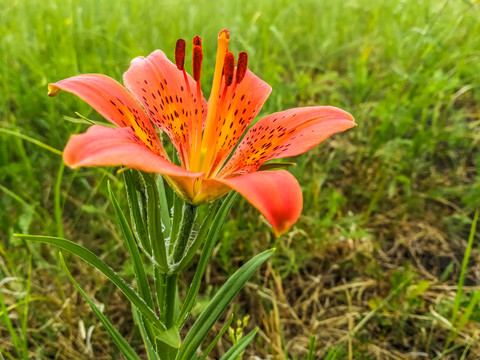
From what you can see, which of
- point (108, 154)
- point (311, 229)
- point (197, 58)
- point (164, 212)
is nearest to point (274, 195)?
point (108, 154)

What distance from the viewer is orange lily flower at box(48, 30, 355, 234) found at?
21.5 inches

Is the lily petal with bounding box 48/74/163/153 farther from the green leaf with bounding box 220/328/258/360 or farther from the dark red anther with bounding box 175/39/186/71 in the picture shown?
the green leaf with bounding box 220/328/258/360

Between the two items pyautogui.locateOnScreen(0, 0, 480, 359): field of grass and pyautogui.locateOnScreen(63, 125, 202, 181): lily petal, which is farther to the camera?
pyautogui.locateOnScreen(0, 0, 480, 359): field of grass

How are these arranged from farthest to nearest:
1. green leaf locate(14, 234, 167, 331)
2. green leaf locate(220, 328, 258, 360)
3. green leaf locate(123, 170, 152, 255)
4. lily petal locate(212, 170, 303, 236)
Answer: green leaf locate(220, 328, 258, 360) < green leaf locate(123, 170, 152, 255) < green leaf locate(14, 234, 167, 331) < lily petal locate(212, 170, 303, 236)

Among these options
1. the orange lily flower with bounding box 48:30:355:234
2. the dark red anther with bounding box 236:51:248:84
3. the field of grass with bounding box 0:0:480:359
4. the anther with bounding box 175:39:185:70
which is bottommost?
the field of grass with bounding box 0:0:480:359

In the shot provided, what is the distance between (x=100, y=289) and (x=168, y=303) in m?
0.59

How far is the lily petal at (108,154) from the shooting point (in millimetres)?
523

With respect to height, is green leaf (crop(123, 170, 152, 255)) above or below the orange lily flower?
below

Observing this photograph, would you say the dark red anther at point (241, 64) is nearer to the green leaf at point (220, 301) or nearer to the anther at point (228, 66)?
the anther at point (228, 66)

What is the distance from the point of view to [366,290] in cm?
150

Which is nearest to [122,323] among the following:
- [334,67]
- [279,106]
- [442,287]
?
[279,106]

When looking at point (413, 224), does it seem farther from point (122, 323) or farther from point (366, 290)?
point (122, 323)

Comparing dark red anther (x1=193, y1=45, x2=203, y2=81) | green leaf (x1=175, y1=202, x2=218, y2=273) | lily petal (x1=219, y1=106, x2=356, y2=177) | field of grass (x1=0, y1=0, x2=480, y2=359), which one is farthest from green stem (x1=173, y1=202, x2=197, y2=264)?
field of grass (x1=0, y1=0, x2=480, y2=359)

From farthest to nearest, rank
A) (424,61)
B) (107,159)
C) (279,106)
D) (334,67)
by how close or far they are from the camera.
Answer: (334,67), (424,61), (279,106), (107,159)
